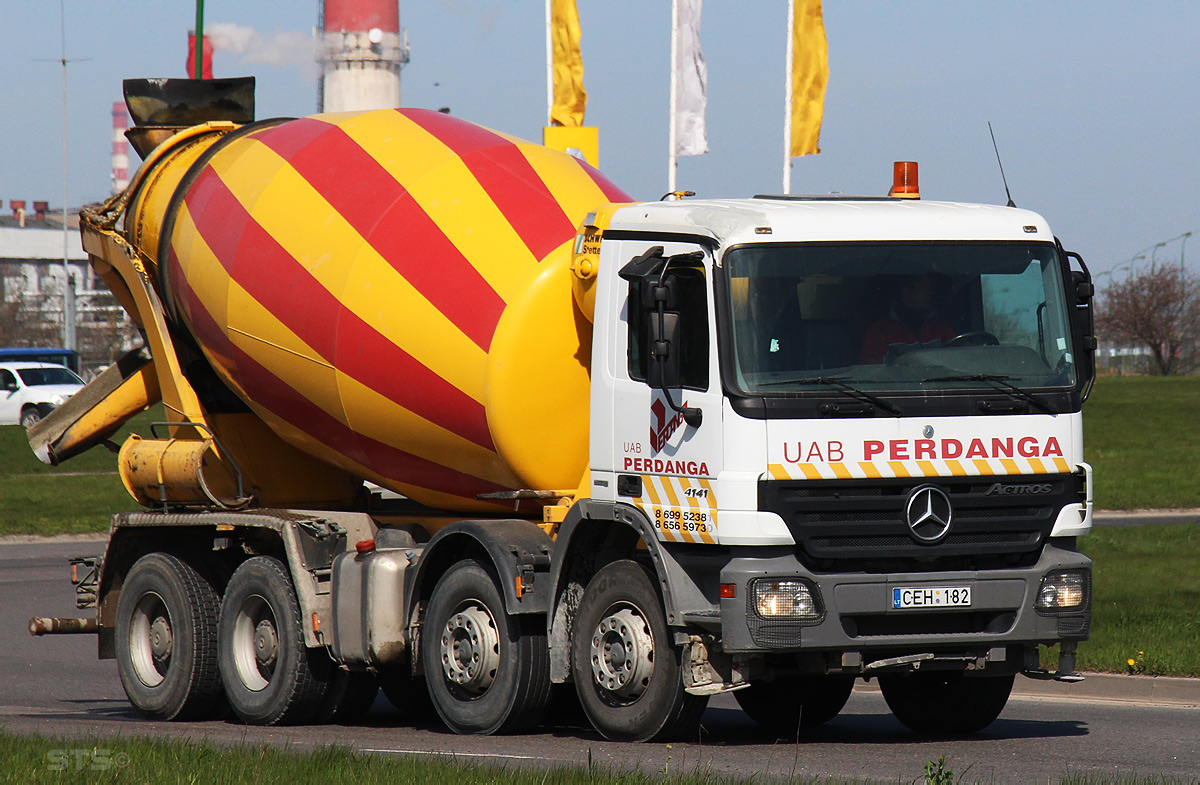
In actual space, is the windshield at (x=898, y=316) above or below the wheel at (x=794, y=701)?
above

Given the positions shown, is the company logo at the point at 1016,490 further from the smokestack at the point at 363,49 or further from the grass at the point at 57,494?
the smokestack at the point at 363,49

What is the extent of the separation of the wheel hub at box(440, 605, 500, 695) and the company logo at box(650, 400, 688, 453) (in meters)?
1.65

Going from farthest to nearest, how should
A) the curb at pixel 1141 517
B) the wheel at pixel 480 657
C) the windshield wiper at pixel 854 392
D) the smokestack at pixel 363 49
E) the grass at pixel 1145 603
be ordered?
the smokestack at pixel 363 49
the curb at pixel 1141 517
the grass at pixel 1145 603
the wheel at pixel 480 657
the windshield wiper at pixel 854 392

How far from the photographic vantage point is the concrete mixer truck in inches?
330

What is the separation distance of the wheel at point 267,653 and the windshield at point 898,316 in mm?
4092

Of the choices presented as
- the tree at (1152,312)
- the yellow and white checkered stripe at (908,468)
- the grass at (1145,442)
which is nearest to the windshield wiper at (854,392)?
the yellow and white checkered stripe at (908,468)

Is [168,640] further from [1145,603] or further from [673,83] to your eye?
[673,83]

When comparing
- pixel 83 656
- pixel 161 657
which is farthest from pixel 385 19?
Answer: pixel 161 657

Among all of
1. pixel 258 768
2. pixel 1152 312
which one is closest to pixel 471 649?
pixel 258 768

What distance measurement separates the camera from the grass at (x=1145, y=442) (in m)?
31.0

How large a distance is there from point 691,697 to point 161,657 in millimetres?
5110

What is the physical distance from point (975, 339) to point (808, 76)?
2232 centimetres

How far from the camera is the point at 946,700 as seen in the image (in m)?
9.91
